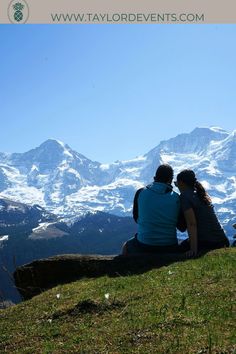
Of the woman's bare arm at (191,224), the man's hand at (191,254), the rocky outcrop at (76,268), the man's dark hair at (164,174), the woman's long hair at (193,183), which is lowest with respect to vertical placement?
the rocky outcrop at (76,268)

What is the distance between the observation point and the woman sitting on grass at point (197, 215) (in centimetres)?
1587

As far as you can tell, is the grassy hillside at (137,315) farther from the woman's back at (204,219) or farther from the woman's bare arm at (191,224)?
the woman's back at (204,219)

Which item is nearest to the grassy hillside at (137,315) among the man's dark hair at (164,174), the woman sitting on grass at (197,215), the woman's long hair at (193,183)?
the woman sitting on grass at (197,215)

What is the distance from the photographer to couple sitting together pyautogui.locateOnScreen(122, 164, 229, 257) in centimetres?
1598

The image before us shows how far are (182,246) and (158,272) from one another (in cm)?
280

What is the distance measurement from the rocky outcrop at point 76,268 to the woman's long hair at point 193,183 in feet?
6.16

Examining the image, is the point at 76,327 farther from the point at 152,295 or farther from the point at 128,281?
the point at 128,281

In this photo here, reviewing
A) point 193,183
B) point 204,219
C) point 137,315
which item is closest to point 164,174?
point 193,183

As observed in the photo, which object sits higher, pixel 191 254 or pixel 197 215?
pixel 197 215

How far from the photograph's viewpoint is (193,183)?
16.3m

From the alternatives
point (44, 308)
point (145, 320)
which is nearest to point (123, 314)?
point (145, 320)

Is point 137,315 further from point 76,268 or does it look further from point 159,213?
point 76,268

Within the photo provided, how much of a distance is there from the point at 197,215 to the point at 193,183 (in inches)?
40.1

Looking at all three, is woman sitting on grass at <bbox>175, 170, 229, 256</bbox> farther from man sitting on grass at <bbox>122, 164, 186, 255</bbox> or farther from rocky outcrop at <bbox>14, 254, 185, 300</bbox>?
rocky outcrop at <bbox>14, 254, 185, 300</bbox>
